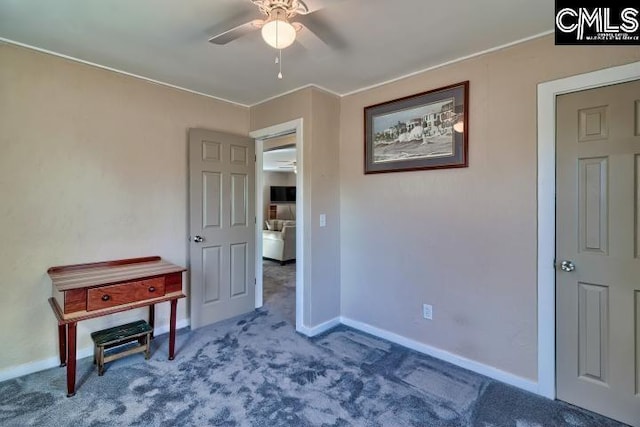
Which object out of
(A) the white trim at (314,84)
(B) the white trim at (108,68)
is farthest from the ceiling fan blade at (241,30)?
(B) the white trim at (108,68)

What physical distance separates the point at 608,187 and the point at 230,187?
300 cm

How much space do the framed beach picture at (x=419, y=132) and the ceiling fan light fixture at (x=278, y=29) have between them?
1.47 meters

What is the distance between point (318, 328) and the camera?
3021mm

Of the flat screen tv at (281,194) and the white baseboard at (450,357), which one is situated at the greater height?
the flat screen tv at (281,194)

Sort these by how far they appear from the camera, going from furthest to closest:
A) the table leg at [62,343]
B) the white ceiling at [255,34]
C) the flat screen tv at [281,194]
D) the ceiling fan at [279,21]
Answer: the flat screen tv at [281,194]
the table leg at [62,343]
the white ceiling at [255,34]
the ceiling fan at [279,21]

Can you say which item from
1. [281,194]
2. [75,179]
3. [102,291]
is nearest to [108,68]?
[75,179]

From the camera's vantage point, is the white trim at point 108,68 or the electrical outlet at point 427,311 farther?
the electrical outlet at point 427,311

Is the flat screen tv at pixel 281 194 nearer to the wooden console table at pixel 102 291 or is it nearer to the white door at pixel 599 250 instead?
the wooden console table at pixel 102 291

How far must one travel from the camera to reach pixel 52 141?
235 cm

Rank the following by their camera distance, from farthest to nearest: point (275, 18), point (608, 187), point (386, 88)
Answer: point (386, 88)
point (608, 187)
point (275, 18)

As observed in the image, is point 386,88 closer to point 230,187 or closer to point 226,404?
point 230,187

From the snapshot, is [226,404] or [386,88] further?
[386,88]

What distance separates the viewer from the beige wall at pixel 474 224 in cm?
210

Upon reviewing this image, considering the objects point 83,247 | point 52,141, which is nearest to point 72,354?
point 83,247
